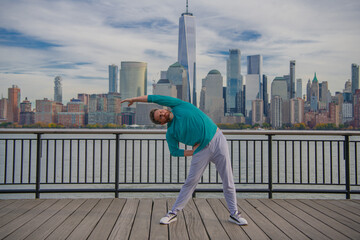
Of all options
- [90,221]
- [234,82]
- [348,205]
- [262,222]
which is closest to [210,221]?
[262,222]

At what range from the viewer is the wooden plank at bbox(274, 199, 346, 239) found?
300cm

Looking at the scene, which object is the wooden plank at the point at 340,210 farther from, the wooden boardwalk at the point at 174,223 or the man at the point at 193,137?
the man at the point at 193,137

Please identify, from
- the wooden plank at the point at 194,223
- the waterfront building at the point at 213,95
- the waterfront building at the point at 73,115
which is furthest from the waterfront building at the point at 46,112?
the wooden plank at the point at 194,223

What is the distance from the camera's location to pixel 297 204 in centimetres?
423

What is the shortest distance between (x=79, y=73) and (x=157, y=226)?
94160 mm

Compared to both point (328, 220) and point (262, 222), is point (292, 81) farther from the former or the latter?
point (262, 222)

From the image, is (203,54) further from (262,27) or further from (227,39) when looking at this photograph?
(262,27)

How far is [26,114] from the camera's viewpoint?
66812 millimetres

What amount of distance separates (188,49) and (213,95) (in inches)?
1282

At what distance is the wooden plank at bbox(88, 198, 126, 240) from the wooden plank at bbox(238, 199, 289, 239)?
5.36 feet

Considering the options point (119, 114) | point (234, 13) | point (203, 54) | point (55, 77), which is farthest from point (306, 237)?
point (203, 54)

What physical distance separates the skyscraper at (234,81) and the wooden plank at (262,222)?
97.2 metres

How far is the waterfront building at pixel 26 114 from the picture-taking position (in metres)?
65.4

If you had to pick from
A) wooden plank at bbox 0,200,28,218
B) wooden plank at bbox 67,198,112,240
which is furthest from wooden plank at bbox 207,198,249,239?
wooden plank at bbox 0,200,28,218
